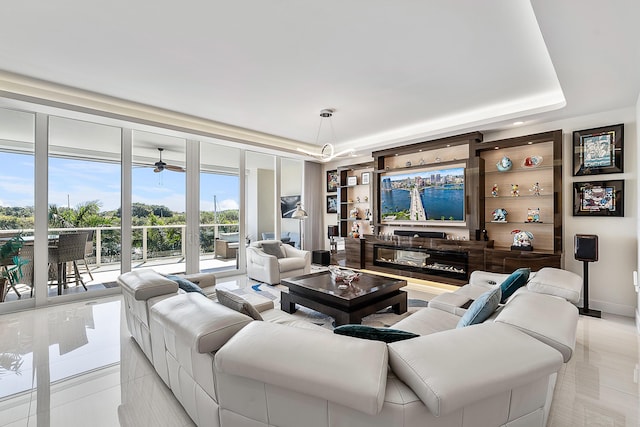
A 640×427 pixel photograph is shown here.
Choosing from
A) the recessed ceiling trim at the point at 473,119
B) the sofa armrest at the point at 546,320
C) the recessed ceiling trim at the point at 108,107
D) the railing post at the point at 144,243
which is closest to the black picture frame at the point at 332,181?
the recessed ceiling trim at the point at 473,119

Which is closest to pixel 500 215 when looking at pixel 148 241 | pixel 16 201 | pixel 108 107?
pixel 148 241

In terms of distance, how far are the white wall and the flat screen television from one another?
140 cm

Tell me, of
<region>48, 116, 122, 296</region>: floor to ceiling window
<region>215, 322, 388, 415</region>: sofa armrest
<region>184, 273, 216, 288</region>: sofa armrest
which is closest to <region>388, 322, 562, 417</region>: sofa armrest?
<region>215, 322, 388, 415</region>: sofa armrest

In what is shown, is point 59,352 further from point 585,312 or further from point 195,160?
point 585,312

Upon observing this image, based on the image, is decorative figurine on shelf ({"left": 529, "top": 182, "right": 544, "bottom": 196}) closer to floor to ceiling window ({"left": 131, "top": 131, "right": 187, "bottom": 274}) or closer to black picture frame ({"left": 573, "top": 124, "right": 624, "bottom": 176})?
black picture frame ({"left": 573, "top": 124, "right": 624, "bottom": 176})

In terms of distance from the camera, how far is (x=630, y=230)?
375 centimetres

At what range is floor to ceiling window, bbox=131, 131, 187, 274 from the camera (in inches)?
198

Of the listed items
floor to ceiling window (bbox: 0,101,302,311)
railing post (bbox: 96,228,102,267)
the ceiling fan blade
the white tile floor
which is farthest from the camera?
the ceiling fan blade

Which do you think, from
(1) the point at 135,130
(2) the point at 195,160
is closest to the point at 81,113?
(1) the point at 135,130

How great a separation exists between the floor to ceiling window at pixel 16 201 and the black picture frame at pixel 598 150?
24.3ft

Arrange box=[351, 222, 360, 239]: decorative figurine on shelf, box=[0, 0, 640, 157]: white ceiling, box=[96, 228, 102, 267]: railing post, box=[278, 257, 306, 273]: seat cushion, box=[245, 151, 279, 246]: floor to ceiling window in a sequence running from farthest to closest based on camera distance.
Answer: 1. box=[245, 151, 279, 246]: floor to ceiling window
2. box=[351, 222, 360, 239]: decorative figurine on shelf
3. box=[278, 257, 306, 273]: seat cushion
4. box=[96, 228, 102, 267]: railing post
5. box=[0, 0, 640, 157]: white ceiling

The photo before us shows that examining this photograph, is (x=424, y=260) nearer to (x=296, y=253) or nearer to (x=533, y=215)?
(x=533, y=215)

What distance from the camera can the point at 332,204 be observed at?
769cm

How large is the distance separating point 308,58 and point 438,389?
294 cm
